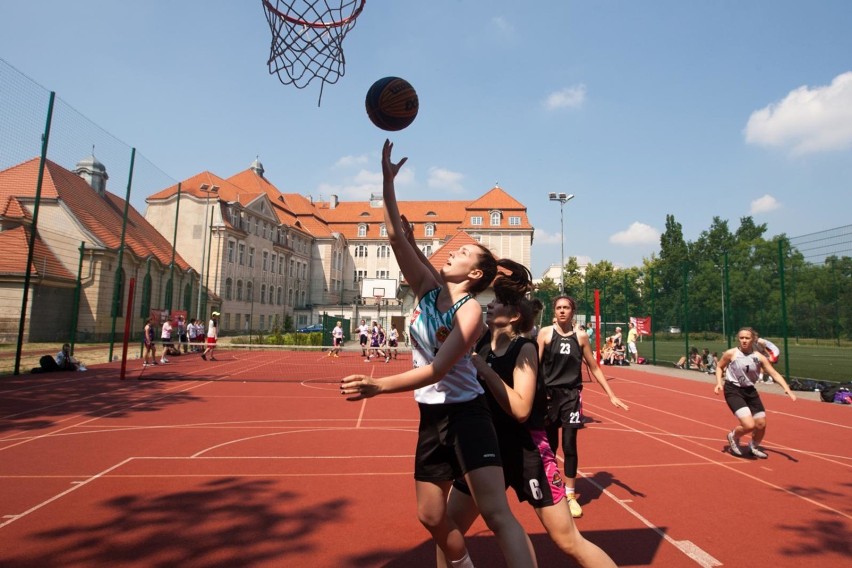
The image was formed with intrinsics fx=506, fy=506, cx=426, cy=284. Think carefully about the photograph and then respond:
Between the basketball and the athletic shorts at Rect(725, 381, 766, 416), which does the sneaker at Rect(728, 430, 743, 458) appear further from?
the basketball

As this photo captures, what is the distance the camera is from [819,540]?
4270 mm

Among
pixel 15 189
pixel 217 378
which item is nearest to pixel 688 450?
pixel 217 378

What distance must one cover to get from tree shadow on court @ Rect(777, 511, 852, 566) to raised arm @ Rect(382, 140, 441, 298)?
3696mm

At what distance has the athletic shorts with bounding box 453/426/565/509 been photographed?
117 inches

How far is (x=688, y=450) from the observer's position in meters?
7.48

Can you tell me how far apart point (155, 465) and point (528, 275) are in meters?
5.49

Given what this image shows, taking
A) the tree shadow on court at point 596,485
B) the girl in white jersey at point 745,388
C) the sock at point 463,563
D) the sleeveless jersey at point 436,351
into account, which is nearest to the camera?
the sleeveless jersey at point 436,351

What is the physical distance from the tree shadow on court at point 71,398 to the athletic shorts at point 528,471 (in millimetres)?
8557

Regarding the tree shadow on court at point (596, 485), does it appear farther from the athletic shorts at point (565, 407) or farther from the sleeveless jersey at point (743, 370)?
the sleeveless jersey at point (743, 370)

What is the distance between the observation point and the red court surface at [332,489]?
3.91 metres

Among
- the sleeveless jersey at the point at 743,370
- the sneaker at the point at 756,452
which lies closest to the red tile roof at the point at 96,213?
the sleeveless jersey at the point at 743,370

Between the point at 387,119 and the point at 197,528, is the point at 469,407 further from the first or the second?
the point at 197,528

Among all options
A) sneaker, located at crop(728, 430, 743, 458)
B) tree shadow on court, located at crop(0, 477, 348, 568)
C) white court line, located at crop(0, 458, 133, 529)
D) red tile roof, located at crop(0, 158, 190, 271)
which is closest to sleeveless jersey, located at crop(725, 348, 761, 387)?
sneaker, located at crop(728, 430, 743, 458)

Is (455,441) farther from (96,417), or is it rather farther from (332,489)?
(96,417)
